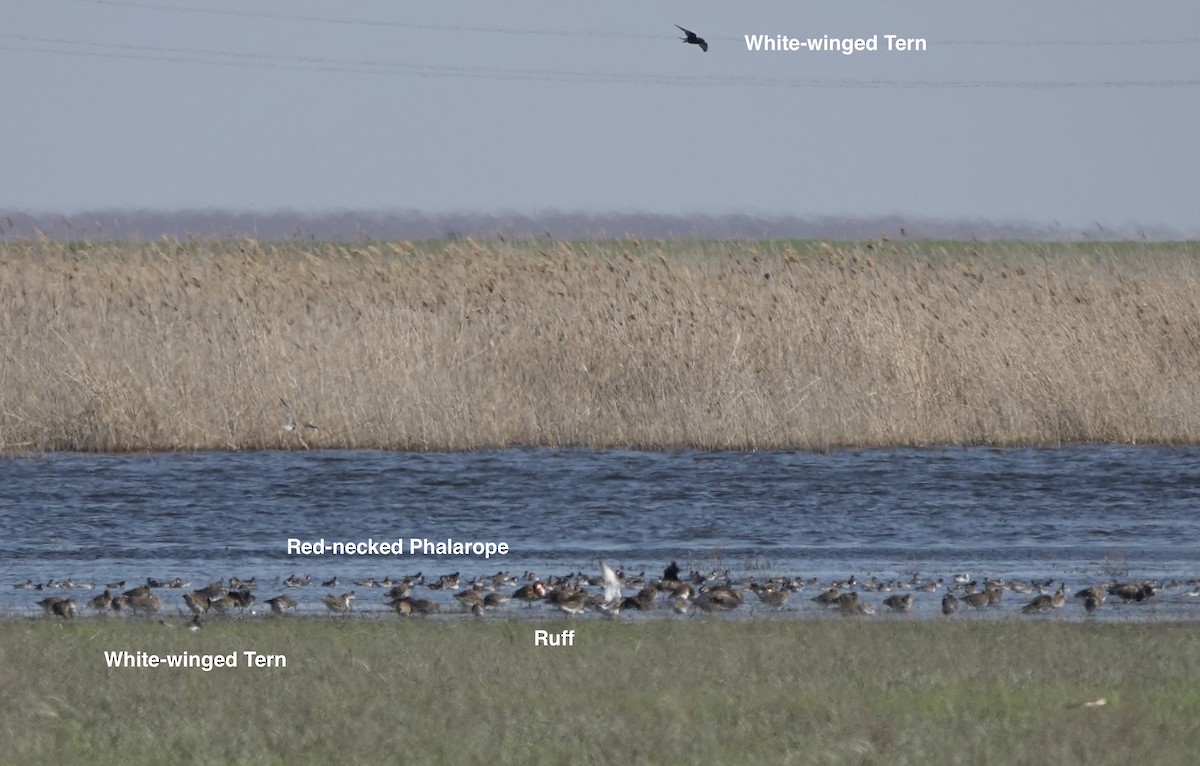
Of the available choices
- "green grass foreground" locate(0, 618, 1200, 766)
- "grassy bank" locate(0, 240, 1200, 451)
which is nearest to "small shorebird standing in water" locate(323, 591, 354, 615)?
"green grass foreground" locate(0, 618, 1200, 766)

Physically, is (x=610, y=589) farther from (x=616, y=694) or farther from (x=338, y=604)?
(x=616, y=694)

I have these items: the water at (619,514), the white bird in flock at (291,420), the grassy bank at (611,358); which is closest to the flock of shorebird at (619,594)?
the water at (619,514)

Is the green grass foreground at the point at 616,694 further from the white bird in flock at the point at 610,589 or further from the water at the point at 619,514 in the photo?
the water at the point at 619,514

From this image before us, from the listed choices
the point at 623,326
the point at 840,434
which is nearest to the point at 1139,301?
the point at 840,434

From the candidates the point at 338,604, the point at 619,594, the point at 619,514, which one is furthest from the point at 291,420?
the point at 619,594

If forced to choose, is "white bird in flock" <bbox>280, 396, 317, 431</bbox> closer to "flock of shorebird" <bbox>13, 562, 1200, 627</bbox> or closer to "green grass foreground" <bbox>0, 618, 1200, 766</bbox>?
"flock of shorebird" <bbox>13, 562, 1200, 627</bbox>

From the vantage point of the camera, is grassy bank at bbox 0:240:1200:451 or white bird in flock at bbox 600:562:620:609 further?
grassy bank at bbox 0:240:1200:451

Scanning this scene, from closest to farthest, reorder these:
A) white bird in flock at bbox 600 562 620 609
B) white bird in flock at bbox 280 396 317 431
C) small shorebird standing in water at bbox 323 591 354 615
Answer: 1. white bird in flock at bbox 600 562 620 609
2. small shorebird standing in water at bbox 323 591 354 615
3. white bird in flock at bbox 280 396 317 431
